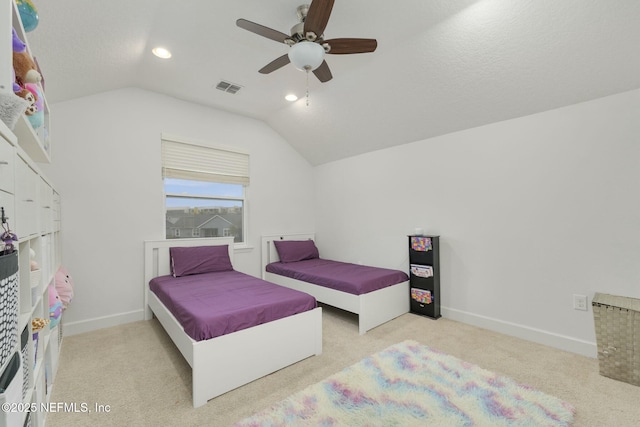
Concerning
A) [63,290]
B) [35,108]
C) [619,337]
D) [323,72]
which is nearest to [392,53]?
[323,72]

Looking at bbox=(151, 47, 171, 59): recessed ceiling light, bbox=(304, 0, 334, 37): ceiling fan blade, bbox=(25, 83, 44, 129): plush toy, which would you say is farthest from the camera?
bbox=(151, 47, 171, 59): recessed ceiling light

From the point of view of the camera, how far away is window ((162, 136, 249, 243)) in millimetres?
3564

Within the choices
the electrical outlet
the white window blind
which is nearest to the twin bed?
the white window blind

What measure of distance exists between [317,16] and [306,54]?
0.21 m

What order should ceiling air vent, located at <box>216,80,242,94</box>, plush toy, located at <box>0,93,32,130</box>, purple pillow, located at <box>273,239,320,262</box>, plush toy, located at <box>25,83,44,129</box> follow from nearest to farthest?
plush toy, located at <box>0,93,32,130</box>, plush toy, located at <box>25,83,44,129</box>, ceiling air vent, located at <box>216,80,242,94</box>, purple pillow, located at <box>273,239,320,262</box>

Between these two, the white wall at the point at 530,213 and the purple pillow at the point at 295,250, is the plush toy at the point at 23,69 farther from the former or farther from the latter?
the white wall at the point at 530,213

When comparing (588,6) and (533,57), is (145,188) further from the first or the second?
(588,6)

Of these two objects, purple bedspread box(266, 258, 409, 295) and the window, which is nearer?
purple bedspread box(266, 258, 409, 295)

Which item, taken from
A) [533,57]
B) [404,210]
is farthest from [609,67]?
[404,210]

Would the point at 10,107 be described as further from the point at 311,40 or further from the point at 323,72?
the point at 323,72

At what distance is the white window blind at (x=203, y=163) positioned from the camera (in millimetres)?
3510

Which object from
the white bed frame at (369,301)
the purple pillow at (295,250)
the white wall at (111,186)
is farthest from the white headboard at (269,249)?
the white wall at (111,186)

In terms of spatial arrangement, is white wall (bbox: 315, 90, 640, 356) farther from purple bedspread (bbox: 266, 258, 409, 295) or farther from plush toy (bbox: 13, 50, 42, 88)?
plush toy (bbox: 13, 50, 42, 88)

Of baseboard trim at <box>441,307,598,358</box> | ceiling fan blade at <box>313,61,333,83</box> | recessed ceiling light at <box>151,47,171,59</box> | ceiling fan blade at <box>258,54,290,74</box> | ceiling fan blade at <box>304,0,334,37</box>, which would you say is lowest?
baseboard trim at <box>441,307,598,358</box>
